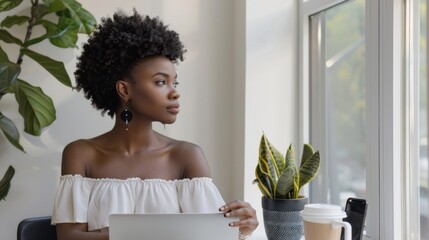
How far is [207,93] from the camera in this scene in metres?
2.20

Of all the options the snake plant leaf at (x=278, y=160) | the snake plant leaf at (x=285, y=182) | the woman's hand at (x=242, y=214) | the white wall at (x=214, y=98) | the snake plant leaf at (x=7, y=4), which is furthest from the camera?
the white wall at (x=214, y=98)

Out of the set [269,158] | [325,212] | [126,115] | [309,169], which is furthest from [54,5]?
[325,212]

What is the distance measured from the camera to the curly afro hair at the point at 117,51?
1.49 meters

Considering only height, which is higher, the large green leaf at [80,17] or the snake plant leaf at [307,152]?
the large green leaf at [80,17]

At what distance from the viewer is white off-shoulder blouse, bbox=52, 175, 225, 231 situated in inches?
57.3

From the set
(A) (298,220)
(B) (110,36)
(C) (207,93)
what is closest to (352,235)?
(A) (298,220)

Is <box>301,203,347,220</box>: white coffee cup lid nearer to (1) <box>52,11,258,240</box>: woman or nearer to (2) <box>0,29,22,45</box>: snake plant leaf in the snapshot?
(1) <box>52,11,258,240</box>: woman

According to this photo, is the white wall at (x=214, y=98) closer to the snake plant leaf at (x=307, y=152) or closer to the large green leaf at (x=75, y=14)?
the large green leaf at (x=75, y=14)

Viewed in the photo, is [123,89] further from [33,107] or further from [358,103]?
[358,103]

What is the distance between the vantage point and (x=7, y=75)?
1651mm

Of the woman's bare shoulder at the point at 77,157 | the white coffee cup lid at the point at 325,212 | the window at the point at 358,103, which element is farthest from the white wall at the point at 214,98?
the white coffee cup lid at the point at 325,212

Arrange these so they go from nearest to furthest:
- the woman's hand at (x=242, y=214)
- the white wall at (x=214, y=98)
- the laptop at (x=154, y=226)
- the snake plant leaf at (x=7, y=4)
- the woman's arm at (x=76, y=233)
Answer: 1. the laptop at (x=154, y=226)
2. the woman's hand at (x=242, y=214)
3. the woman's arm at (x=76, y=233)
4. the snake plant leaf at (x=7, y=4)
5. the white wall at (x=214, y=98)

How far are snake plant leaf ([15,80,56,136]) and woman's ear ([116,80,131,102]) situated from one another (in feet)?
1.49

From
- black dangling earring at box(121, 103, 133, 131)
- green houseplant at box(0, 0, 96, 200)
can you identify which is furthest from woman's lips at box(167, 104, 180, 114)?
green houseplant at box(0, 0, 96, 200)
